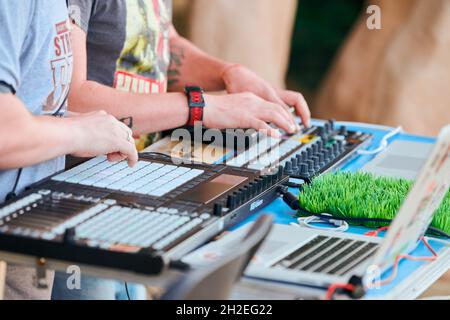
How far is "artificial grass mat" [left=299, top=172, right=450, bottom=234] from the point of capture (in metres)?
1.89

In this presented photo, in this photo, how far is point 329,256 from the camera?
1660mm

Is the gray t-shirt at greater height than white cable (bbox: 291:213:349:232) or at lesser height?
greater

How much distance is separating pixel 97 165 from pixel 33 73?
0.79 ft

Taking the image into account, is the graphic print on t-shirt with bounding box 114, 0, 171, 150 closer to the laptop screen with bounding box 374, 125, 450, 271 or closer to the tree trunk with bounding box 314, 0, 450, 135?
the laptop screen with bounding box 374, 125, 450, 271

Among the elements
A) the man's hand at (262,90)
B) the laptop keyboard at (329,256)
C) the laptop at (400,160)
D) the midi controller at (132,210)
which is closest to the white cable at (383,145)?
the laptop at (400,160)

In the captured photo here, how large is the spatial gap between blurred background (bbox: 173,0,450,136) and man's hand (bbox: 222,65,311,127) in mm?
2512

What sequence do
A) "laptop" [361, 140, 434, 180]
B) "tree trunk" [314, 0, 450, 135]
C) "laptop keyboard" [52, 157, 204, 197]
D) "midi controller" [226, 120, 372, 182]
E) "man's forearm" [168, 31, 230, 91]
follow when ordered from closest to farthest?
"laptop keyboard" [52, 157, 204, 197]
"midi controller" [226, 120, 372, 182]
"laptop" [361, 140, 434, 180]
"man's forearm" [168, 31, 230, 91]
"tree trunk" [314, 0, 450, 135]

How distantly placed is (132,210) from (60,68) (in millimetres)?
378

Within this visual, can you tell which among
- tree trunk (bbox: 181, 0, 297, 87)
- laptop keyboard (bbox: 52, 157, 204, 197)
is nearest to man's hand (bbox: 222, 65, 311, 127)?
laptop keyboard (bbox: 52, 157, 204, 197)

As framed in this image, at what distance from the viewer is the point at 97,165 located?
6.49 ft

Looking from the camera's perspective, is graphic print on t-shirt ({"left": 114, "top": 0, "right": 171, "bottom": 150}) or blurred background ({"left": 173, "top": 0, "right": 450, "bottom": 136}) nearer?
graphic print on t-shirt ({"left": 114, "top": 0, "right": 171, "bottom": 150})

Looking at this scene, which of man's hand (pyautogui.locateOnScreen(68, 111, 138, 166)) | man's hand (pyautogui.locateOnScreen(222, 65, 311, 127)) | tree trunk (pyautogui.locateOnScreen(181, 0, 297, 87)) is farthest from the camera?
tree trunk (pyautogui.locateOnScreen(181, 0, 297, 87))

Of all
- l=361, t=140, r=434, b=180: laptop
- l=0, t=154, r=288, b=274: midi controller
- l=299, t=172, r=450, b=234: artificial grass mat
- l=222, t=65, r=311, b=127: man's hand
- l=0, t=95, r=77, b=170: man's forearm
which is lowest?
l=361, t=140, r=434, b=180: laptop

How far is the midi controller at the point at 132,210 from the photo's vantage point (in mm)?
1546
